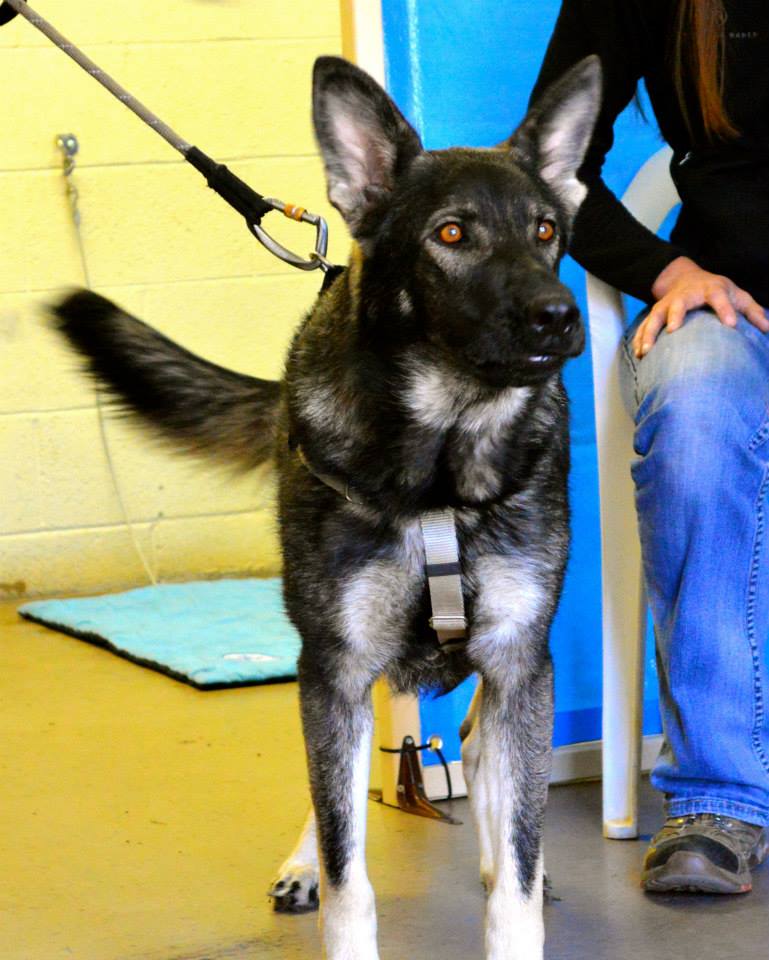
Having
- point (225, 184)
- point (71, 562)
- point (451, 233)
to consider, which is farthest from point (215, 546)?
point (451, 233)

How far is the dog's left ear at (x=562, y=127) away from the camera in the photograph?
178cm

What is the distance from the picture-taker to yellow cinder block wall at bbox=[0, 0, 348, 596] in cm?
431

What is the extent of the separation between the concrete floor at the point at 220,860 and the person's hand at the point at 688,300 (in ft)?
2.67

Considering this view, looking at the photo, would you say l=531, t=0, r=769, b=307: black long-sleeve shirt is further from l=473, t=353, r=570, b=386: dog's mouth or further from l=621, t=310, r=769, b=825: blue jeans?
l=473, t=353, r=570, b=386: dog's mouth

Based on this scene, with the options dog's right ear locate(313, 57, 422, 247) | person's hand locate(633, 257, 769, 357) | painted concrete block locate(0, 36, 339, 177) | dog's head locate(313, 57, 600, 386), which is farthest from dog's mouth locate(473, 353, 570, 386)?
painted concrete block locate(0, 36, 339, 177)

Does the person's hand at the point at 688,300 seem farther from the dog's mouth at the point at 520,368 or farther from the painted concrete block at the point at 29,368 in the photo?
the painted concrete block at the point at 29,368

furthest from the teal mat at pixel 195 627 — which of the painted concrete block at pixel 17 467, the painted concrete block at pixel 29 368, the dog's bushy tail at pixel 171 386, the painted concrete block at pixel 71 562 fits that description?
the dog's bushy tail at pixel 171 386

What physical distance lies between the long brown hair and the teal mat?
4.91ft

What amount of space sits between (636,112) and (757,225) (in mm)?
427

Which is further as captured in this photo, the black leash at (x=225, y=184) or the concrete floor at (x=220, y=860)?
the black leash at (x=225, y=184)

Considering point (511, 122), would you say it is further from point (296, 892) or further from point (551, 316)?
point (296, 892)

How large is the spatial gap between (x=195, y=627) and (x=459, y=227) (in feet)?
7.75

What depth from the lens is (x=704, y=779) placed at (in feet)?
6.53

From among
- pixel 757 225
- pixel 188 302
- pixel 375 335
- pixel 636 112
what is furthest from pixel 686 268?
pixel 188 302
